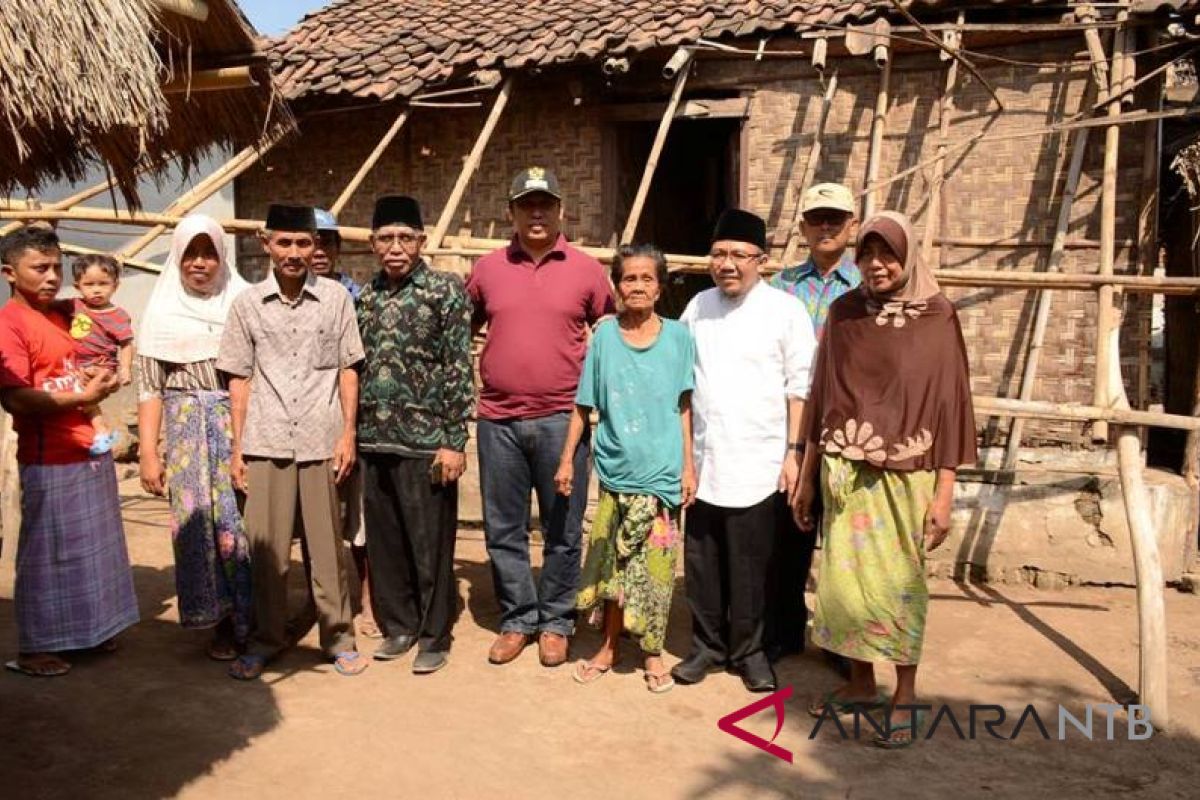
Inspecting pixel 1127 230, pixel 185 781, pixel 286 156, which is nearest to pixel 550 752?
pixel 185 781

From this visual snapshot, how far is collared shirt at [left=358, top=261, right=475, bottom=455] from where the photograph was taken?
11.9 feet

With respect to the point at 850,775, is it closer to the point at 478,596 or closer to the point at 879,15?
the point at 478,596

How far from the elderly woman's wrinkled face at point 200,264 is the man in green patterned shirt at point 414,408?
22.8 inches

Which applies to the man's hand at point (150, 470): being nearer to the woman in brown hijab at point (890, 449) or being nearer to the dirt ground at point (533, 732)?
the dirt ground at point (533, 732)

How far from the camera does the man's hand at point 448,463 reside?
3.60 meters

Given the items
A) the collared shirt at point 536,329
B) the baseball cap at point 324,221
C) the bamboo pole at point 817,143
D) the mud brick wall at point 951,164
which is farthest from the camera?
the bamboo pole at point 817,143

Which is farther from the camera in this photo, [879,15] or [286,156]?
[286,156]

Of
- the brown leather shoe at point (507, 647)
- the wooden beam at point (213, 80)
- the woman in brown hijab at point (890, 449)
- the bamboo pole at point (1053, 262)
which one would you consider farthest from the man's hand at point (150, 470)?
the bamboo pole at point (1053, 262)

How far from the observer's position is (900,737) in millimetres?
3088

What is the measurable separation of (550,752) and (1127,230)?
186 inches

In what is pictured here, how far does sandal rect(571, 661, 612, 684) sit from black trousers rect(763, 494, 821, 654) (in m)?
0.64

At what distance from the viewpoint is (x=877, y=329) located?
10.2 ft

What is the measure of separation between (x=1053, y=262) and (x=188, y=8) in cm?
488
